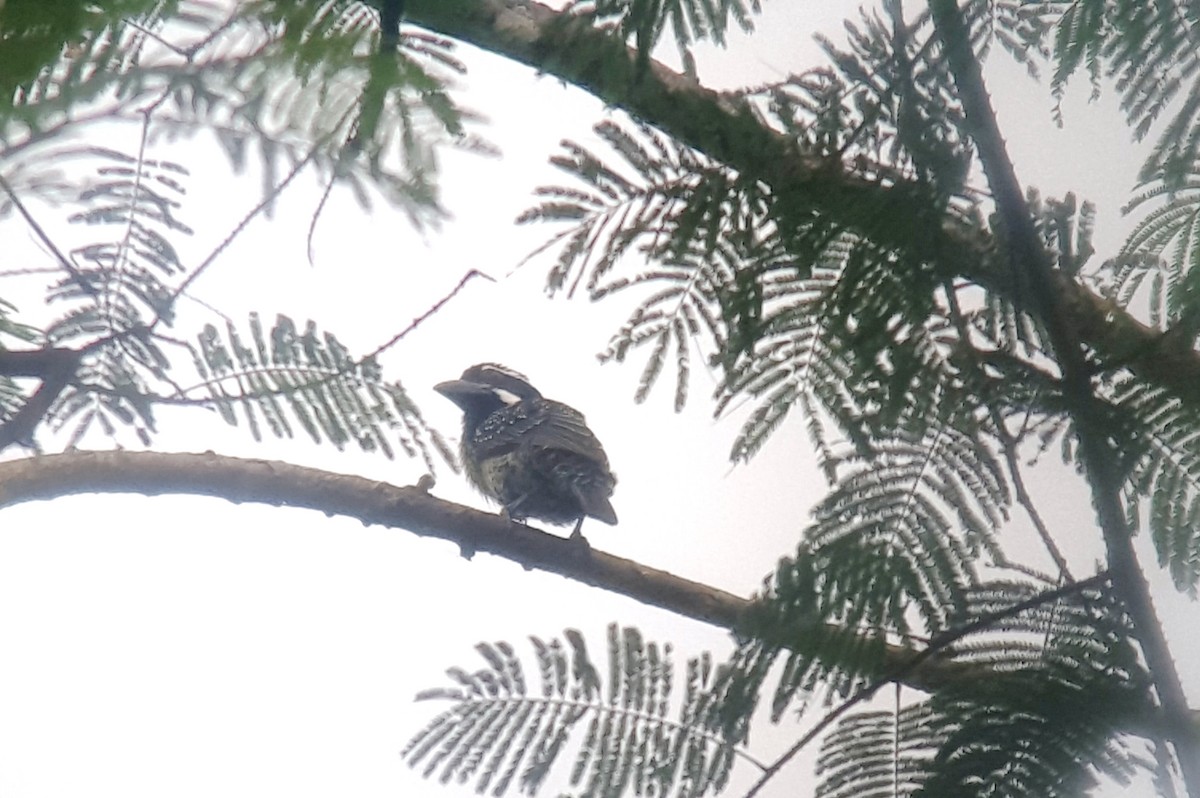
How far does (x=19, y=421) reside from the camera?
1.50m

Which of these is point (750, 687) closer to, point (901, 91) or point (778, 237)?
point (778, 237)

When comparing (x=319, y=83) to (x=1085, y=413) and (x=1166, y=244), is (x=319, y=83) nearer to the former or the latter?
(x=1085, y=413)

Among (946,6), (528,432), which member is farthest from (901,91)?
(528,432)

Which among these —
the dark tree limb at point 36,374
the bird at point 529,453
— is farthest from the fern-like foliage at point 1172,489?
the bird at point 529,453

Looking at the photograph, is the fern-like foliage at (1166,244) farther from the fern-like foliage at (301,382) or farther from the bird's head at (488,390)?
the bird's head at (488,390)

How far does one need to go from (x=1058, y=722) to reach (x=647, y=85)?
0.59m

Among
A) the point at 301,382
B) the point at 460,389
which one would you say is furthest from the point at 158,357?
the point at 460,389

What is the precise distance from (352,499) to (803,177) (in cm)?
107

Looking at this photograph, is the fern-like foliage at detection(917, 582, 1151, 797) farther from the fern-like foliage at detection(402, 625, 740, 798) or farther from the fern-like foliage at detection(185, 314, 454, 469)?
the fern-like foliage at detection(185, 314, 454, 469)

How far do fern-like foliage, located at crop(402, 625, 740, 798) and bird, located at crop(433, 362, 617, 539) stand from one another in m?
0.91

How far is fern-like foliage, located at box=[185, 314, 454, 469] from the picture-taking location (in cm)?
171

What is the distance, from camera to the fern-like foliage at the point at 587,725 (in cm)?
109

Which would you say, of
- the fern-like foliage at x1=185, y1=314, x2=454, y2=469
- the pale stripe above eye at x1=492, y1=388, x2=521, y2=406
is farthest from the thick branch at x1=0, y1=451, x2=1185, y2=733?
the pale stripe above eye at x1=492, y1=388, x2=521, y2=406

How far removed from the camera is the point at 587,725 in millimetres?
1256
